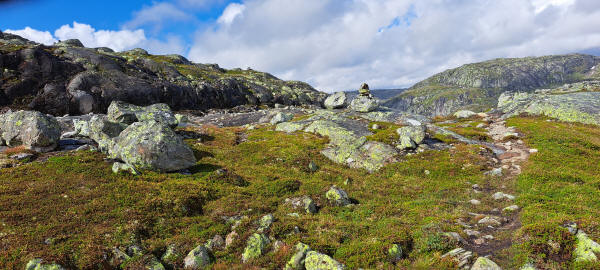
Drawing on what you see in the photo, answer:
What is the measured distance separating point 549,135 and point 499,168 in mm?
14514

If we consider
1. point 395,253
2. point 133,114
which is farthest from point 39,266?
point 133,114

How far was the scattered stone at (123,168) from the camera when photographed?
789 inches

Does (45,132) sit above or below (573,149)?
above

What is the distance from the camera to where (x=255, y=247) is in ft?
40.6

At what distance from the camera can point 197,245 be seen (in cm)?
1277

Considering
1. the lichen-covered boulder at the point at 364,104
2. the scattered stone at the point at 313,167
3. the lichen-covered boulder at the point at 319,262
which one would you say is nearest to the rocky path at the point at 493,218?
the lichen-covered boulder at the point at 319,262

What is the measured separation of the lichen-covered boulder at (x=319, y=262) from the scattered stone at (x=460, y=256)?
4.40m

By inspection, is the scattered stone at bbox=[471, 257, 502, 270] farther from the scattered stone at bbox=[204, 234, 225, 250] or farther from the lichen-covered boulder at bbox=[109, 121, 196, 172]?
the lichen-covered boulder at bbox=[109, 121, 196, 172]

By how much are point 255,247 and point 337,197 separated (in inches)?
309

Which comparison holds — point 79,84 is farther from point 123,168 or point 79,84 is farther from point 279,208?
point 279,208

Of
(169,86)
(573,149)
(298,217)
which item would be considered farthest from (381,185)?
(169,86)

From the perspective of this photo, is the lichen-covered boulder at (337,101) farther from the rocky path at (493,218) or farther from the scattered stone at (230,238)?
the scattered stone at (230,238)

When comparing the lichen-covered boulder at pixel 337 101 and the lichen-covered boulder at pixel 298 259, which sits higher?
the lichen-covered boulder at pixel 337 101

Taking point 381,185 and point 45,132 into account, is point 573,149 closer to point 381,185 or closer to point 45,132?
point 381,185
